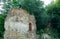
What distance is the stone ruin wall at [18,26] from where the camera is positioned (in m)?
8.19

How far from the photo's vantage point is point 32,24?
8.44 metres

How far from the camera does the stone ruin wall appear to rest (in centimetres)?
819

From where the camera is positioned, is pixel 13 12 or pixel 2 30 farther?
pixel 2 30

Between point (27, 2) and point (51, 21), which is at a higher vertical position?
point (27, 2)

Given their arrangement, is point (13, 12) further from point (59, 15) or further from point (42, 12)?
point (59, 15)

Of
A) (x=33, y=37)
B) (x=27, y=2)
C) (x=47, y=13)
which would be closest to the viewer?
(x=33, y=37)

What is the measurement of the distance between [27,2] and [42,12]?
73cm

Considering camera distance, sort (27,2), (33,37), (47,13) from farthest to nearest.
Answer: (47,13) → (27,2) → (33,37)

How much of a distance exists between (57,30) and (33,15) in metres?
1.58

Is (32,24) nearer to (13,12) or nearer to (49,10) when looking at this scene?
(13,12)

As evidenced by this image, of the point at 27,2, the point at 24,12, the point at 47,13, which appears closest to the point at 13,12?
the point at 24,12

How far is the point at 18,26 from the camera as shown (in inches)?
323

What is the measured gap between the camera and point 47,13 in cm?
997

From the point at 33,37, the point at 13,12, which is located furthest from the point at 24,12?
the point at 33,37
